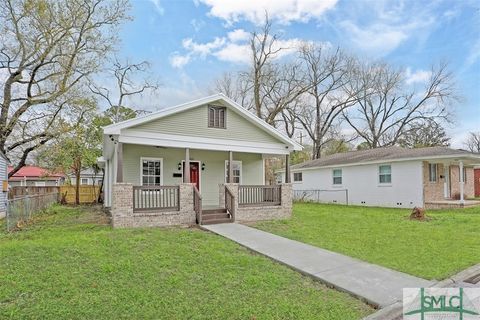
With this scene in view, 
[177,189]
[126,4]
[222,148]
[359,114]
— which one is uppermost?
[126,4]

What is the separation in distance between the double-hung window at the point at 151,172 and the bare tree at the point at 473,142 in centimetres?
5302

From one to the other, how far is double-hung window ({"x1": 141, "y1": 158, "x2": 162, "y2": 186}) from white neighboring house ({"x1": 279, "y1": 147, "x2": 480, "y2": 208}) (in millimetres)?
12716

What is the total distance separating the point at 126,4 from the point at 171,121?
1370 centimetres

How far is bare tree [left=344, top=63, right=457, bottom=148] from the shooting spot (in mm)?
32281

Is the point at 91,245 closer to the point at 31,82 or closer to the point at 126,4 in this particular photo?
the point at 31,82

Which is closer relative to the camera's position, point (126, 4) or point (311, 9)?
point (311, 9)

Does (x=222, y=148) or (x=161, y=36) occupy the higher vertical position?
(x=161, y=36)

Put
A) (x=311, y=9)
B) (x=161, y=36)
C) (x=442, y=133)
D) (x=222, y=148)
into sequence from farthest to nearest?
(x=442, y=133) < (x=161, y=36) < (x=311, y=9) < (x=222, y=148)

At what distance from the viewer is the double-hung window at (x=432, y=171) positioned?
17844mm

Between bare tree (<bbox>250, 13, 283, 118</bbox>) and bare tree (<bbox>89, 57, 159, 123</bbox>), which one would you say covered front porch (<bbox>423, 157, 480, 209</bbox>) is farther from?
bare tree (<bbox>89, 57, 159, 123</bbox>)

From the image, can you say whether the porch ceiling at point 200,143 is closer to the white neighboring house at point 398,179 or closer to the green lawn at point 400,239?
the green lawn at point 400,239

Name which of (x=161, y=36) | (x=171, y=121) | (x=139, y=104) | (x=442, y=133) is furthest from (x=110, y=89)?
(x=442, y=133)

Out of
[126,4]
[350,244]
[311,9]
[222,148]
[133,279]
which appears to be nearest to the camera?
[133,279]

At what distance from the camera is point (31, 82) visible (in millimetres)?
19234
